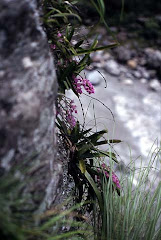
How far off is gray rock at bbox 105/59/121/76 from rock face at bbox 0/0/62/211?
3234 millimetres

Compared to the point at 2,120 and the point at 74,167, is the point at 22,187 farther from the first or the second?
the point at 74,167

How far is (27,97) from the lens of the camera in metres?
0.83

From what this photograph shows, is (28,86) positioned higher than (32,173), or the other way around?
(28,86)

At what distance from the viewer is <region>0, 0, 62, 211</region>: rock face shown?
2.66 feet

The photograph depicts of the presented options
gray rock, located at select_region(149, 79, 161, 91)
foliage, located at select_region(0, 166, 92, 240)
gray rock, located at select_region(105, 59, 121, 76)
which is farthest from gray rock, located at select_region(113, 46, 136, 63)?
foliage, located at select_region(0, 166, 92, 240)

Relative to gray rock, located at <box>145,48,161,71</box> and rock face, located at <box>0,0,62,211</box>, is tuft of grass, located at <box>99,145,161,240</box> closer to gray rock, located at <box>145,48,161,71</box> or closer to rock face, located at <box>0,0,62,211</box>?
rock face, located at <box>0,0,62,211</box>

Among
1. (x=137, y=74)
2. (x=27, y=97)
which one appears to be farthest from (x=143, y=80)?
(x=27, y=97)

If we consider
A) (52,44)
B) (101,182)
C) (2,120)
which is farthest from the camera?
(101,182)

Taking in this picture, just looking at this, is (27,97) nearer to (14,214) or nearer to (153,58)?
(14,214)

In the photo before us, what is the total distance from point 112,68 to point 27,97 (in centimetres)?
339

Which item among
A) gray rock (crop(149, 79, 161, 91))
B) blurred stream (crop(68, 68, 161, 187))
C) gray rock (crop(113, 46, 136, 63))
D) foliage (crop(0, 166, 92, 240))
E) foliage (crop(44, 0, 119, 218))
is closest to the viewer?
foliage (crop(0, 166, 92, 240))

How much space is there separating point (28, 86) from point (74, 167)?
0.54m

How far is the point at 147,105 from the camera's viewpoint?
12.3ft

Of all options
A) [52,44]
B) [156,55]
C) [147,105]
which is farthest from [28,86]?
[156,55]
